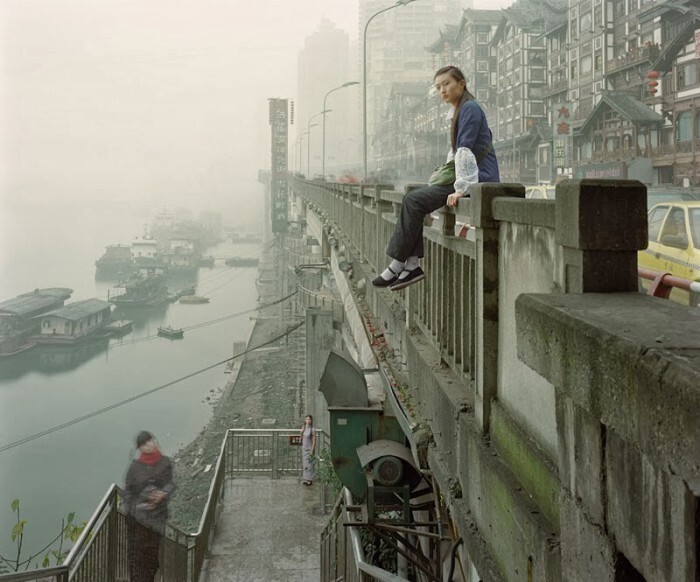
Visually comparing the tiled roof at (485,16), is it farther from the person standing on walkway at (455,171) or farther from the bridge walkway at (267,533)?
the person standing on walkway at (455,171)

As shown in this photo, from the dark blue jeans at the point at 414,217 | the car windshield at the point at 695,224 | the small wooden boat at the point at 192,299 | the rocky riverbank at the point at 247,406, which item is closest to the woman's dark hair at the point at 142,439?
the dark blue jeans at the point at 414,217

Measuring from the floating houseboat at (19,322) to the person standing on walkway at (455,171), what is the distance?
71.8 m

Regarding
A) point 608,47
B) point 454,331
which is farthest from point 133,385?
point 454,331

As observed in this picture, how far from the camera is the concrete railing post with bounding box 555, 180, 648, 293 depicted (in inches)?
97.5

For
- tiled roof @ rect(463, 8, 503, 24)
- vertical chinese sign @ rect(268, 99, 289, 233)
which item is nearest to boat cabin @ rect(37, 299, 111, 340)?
vertical chinese sign @ rect(268, 99, 289, 233)

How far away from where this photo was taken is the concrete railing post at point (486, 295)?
3.90 metres

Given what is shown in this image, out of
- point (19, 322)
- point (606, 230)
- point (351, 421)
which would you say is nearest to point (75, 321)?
point (19, 322)

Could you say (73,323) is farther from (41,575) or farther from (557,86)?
(41,575)

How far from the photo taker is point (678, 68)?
88.8 feet

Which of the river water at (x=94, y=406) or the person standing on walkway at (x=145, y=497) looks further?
the river water at (x=94, y=406)

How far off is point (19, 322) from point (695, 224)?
72542 millimetres

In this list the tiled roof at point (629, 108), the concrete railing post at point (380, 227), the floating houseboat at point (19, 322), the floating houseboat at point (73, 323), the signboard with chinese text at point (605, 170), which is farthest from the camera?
the floating houseboat at point (73, 323)

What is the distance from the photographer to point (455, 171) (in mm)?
4977

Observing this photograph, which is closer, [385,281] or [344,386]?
[385,281]
